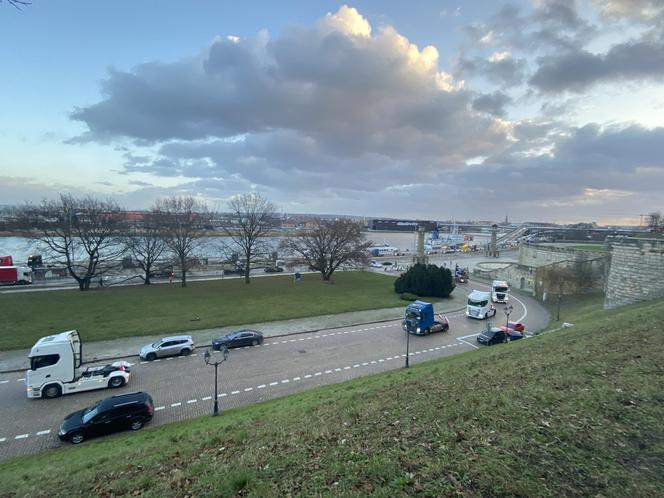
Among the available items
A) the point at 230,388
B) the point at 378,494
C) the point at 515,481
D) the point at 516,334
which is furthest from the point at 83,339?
the point at 516,334

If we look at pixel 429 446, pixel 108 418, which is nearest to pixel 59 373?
pixel 108 418

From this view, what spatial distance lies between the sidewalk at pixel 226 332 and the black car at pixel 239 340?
1.18m

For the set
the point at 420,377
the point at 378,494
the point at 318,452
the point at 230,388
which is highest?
the point at 378,494

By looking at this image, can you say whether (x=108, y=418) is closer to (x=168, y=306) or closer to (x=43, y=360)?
(x=43, y=360)

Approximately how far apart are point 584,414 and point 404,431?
367 cm

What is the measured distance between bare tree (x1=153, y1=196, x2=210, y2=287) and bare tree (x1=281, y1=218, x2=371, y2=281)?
41.5ft

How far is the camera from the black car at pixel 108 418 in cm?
1045

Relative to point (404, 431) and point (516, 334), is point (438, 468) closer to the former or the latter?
point (404, 431)

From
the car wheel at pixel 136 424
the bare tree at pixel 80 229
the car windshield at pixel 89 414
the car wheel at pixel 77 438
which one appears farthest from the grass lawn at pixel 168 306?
the car wheel at pixel 77 438

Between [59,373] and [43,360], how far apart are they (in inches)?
33.4

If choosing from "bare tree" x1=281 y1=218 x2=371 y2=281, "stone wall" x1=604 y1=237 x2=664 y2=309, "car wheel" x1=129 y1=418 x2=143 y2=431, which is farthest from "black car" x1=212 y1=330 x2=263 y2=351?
"stone wall" x1=604 y1=237 x2=664 y2=309

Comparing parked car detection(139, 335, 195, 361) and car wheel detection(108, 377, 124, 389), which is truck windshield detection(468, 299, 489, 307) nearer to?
parked car detection(139, 335, 195, 361)

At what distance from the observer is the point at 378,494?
4750mm

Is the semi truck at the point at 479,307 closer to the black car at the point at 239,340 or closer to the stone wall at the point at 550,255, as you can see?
the black car at the point at 239,340
